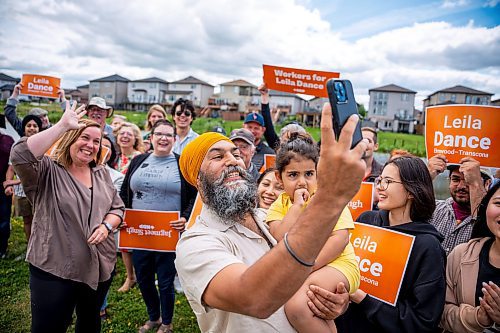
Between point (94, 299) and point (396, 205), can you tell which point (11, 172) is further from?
point (396, 205)

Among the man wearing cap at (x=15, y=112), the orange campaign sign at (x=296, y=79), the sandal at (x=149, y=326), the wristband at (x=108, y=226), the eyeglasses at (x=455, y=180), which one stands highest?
the orange campaign sign at (x=296, y=79)

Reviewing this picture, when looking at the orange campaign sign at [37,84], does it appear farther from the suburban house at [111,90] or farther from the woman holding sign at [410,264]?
the suburban house at [111,90]

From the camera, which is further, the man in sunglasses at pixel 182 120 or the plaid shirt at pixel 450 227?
the man in sunglasses at pixel 182 120

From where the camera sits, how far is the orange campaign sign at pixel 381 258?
2592 millimetres

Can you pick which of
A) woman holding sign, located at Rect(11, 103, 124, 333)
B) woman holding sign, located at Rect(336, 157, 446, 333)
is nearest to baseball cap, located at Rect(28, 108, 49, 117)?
woman holding sign, located at Rect(11, 103, 124, 333)

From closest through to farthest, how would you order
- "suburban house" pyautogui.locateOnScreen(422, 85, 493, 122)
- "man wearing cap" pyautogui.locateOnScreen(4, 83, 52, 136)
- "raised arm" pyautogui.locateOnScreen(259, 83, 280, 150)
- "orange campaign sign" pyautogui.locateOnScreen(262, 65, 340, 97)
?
"orange campaign sign" pyautogui.locateOnScreen(262, 65, 340, 97) < "raised arm" pyautogui.locateOnScreen(259, 83, 280, 150) < "man wearing cap" pyautogui.locateOnScreen(4, 83, 52, 136) < "suburban house" pyautogui.locateOnScreen(422, 85, 493, 122)

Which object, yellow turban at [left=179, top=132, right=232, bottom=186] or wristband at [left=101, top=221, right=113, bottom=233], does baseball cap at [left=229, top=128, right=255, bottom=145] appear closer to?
wristband at [left=101, top=221, right=113, bottom=233]

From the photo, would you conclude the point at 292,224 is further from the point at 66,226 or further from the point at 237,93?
the point at 237,93

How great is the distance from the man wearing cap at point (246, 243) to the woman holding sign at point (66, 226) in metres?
1.40

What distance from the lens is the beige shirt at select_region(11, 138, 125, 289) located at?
3036 mm

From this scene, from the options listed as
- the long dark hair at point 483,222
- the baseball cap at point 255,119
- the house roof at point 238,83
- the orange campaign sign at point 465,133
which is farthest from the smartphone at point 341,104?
the house roof at point 238,83

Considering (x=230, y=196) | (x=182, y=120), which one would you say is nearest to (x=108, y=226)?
(x=230, y=196)

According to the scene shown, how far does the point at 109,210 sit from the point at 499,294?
11.9 feet

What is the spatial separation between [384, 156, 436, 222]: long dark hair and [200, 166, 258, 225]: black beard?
1.45 metres
